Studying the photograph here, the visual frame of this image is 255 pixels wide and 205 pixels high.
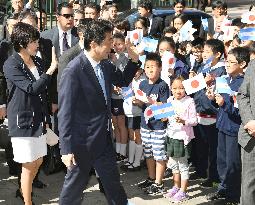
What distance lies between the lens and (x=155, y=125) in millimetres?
6305

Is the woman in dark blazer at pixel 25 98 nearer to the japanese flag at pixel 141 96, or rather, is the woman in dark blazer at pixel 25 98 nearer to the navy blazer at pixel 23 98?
the navy blazer at pixel 23 98

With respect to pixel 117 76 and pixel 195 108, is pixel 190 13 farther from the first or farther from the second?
pixel 117 76

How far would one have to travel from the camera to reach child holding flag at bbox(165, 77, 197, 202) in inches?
236

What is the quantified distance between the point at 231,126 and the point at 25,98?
7.79 feet

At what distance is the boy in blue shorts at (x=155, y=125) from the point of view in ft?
20.6

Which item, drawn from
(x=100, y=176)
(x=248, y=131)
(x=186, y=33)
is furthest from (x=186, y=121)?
(x=186, y=33)

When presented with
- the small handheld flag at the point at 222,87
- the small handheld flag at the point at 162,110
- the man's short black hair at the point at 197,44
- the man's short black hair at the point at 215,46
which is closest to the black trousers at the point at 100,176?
the small handheld flag at the point at 162,110

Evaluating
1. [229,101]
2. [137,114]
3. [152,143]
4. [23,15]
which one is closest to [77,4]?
[23,15]

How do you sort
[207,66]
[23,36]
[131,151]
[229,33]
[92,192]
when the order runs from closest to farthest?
1. [23,36]
2. [207,66]
3. [92,192]
4. [131,151]
5. [229,33]

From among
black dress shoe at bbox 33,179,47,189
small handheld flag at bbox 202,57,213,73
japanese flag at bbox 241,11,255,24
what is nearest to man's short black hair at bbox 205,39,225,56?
small handheld flag at bbox 202,57,213,73

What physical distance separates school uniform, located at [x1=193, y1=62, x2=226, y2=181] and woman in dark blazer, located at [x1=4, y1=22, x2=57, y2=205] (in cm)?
200

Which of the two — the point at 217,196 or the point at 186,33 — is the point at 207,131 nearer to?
the point at 217,196

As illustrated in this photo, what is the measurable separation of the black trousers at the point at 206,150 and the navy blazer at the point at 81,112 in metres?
1.97

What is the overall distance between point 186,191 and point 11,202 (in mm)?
2240
